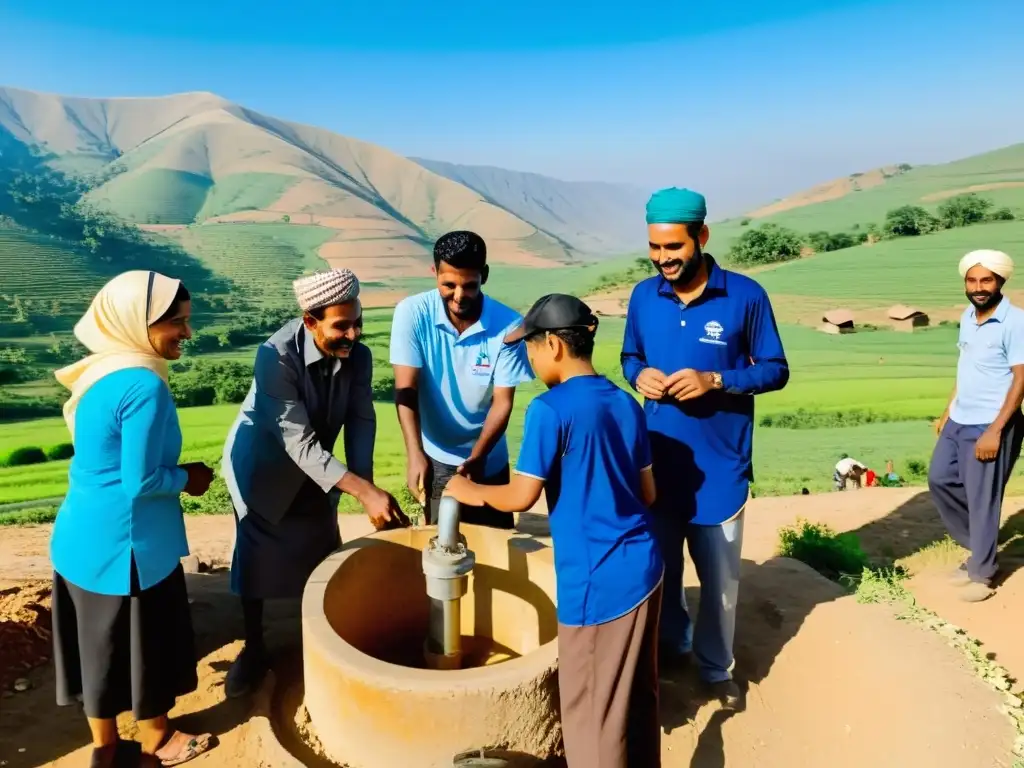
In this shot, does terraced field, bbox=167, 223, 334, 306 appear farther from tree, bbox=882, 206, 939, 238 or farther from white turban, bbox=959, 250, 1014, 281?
white turban, bbox=959, 250, 1014, 281

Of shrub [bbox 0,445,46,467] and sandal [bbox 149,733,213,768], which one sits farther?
shrub [bbox 0,445,46,467]

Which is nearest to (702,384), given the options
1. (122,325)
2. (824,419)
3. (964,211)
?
(122,325)

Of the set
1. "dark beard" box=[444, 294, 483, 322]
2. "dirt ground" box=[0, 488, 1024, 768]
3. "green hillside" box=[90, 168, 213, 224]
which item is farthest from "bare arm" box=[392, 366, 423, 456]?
"green hillside" box=[90, 168, 213, 224]

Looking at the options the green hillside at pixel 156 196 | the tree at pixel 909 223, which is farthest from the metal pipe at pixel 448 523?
the green hillside at pixel 156 196

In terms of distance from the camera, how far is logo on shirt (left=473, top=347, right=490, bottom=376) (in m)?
2.86

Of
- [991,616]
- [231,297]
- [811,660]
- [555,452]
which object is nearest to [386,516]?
[555,452]

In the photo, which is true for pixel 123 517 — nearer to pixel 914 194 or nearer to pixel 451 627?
pixel 451 627

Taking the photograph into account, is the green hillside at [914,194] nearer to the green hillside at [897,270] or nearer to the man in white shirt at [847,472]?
the green hillside at [897,270]

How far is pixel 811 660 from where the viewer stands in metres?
2.97

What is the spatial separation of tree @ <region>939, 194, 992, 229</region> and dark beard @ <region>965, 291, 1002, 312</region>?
9.61m

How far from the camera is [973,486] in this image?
3.52 meters

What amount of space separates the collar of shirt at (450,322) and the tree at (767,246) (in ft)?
33.7

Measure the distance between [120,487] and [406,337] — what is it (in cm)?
118

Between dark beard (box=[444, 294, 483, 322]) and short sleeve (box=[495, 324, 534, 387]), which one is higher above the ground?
dark beard (box=[444, 294, 483, 322])
